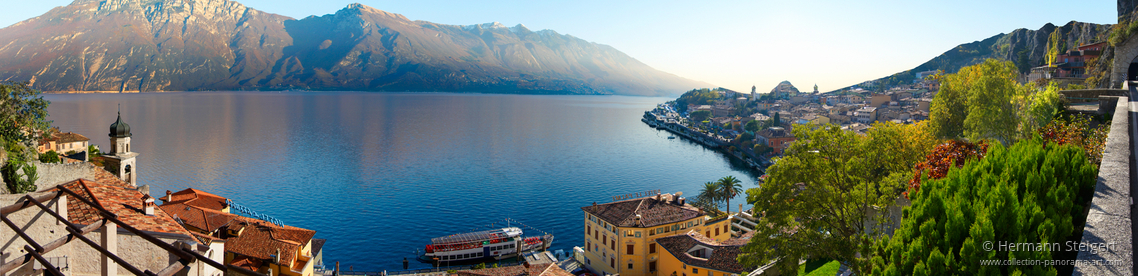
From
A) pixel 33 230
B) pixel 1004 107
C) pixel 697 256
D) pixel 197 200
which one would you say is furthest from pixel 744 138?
pixel 33 230

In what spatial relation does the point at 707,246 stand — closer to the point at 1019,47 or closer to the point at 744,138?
the point at 744,138

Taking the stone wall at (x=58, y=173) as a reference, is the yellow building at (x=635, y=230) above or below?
below

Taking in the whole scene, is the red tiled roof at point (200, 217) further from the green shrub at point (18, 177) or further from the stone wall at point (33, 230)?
the stone wall at point (33, 230)

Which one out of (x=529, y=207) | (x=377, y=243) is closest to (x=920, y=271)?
(x=377, y=243)

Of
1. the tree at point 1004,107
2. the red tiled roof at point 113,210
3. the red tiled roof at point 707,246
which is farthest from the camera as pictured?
the red tiled roof at point 707,246

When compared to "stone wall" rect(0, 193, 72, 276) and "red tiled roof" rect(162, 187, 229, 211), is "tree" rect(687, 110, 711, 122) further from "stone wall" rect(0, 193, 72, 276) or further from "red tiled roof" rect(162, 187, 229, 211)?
"stone wall" rect(0, 193, 72, 276)

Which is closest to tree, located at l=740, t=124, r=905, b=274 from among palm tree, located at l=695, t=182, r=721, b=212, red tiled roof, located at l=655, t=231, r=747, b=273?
red tiled roof, located at l=655, t=231, r=747, b=273

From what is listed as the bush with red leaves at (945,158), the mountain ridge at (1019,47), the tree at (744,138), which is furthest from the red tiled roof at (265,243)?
the tree at (744,138)
